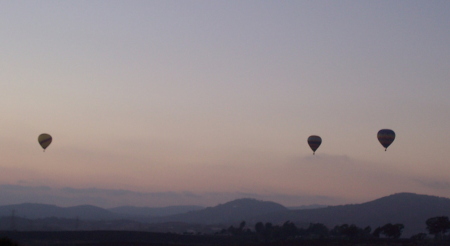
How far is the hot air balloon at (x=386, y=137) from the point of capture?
8525 centimetres

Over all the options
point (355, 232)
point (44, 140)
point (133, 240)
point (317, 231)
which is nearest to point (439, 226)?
point (355, 232)

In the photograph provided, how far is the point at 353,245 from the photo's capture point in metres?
79.6

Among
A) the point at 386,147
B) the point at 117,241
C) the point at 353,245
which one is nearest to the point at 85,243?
the point at 117,241

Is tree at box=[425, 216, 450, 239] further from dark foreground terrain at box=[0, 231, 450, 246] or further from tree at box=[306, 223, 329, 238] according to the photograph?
tree at box=[306, 223, 329, 238]

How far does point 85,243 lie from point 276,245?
86.5 feet

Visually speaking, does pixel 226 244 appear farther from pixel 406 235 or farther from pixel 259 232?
pixel 406 235

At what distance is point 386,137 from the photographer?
280 feet

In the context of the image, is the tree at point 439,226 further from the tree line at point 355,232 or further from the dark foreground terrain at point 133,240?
the dark foreground terrain at point 133,240

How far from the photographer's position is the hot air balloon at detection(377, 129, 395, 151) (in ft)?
280

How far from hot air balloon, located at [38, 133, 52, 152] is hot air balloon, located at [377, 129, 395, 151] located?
48146 millimetres

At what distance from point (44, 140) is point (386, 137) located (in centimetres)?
4956

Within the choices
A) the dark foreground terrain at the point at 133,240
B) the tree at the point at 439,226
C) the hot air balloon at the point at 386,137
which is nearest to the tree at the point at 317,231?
the tree at the point at 439,226

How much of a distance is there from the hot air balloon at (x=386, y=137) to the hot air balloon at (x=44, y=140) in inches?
1896

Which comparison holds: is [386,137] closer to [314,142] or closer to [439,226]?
[314,142]
